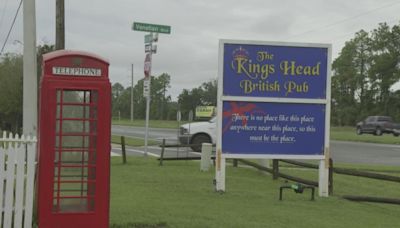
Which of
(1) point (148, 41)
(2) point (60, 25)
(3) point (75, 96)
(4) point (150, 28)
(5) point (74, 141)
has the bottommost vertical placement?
(5) point (74, 141)

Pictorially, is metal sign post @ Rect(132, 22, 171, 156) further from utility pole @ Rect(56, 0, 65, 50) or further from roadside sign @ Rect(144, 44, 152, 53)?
utility pole @ Rect(56, 0, 65, 50)

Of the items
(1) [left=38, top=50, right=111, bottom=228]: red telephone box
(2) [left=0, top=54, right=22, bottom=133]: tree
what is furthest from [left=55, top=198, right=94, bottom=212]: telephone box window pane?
(2) [left=0, top=54, right=22, bottom=133]: tree

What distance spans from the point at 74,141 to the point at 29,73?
1.83m

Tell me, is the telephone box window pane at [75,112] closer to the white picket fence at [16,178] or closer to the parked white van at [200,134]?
the white picket fence at [16,178]

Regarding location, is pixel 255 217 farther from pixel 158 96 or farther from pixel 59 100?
pixel 158 96

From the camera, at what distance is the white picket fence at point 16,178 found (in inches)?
285

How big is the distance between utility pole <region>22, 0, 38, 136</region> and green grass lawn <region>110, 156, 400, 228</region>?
1852mm

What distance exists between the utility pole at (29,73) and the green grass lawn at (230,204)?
1852 millimetres

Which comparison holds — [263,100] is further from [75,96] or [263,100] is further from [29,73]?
[75,96]

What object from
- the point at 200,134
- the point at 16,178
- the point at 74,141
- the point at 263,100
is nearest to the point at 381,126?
the point at 200,134

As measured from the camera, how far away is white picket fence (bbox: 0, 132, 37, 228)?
725 centimetres

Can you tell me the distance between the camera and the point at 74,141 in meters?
7.52

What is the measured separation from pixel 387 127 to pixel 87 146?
50931 millimetres

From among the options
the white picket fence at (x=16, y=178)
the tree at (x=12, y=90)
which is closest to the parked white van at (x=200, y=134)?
the tree at (x=12, y=90)
